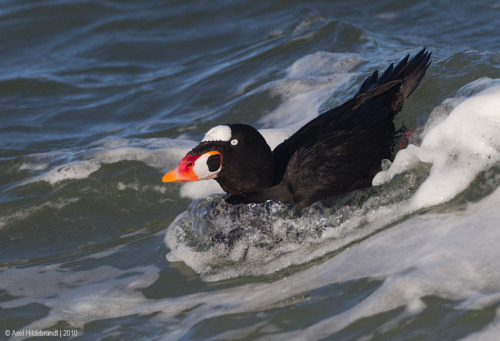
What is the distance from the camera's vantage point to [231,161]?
446cm

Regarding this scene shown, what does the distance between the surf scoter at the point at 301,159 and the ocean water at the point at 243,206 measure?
9 centimetres

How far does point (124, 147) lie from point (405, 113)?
2.30m

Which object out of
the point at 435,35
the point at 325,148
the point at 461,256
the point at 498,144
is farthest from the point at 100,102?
the point at 461,256

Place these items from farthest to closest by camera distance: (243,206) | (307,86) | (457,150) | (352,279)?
(307,86)
(243,206)
(457,150)
(352,279)

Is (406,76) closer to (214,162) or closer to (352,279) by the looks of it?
(214,162)

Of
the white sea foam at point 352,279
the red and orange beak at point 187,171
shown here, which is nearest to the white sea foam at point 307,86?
the red and orange beak at point 187,171

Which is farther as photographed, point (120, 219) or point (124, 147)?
point (124, 147)

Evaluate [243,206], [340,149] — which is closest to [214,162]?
[243,206]

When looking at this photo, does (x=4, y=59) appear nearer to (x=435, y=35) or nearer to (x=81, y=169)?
(x=81, y=169)

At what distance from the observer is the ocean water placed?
3365 millimetres

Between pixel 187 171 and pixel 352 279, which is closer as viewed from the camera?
pixel 352 279

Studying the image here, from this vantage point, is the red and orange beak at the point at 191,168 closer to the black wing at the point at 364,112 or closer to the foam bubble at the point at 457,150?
the black wing at the point at 364,112

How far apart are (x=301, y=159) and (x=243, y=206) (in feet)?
1.46

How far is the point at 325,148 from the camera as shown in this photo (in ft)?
14.9
